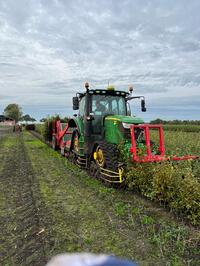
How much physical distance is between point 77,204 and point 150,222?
5.13ft

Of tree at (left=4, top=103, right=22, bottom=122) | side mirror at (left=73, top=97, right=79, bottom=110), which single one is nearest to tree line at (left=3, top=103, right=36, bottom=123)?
tree at (left=4, top=103, right=22, bottom=122)

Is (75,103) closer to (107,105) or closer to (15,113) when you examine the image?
(107,105)

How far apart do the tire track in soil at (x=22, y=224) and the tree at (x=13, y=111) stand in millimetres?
108294

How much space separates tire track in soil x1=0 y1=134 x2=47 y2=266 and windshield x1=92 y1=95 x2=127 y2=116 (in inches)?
99.8

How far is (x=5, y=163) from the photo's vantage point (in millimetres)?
10766

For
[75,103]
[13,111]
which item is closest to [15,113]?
[13,111]

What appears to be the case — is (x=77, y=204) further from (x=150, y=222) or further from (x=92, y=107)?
(x=92, y=107)

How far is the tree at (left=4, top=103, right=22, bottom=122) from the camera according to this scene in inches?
4449

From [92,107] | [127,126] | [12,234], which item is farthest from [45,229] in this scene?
Result: [92,107]

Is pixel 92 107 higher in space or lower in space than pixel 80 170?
higher

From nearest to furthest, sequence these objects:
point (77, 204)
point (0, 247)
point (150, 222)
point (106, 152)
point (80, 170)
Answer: point (0, 247) → point (150, 222) → point (77, 204) → point (106, 152) → point (80, 170)

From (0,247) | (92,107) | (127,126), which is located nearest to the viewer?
(0,247)

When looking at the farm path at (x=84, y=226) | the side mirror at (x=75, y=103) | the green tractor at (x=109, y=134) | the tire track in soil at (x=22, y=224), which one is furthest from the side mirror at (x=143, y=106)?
the tire track in soil at (x=22, y=224)

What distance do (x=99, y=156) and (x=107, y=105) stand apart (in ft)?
5.97
